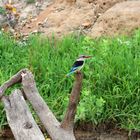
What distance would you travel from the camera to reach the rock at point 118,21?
600cm

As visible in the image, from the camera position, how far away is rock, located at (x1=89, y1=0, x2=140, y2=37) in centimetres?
600

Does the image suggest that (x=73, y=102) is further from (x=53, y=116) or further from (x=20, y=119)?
(x=20, y=119)

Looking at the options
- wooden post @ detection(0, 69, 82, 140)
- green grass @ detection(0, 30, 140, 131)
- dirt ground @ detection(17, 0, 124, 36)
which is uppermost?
wooden post @ detection(0, 69, 82, 140)

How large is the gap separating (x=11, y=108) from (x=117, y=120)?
1.30m

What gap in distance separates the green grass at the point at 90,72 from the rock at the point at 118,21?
245 mm

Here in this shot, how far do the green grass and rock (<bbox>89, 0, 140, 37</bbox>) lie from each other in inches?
9.7

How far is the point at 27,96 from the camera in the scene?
3830 millimetres

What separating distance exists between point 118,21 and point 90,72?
1182mm

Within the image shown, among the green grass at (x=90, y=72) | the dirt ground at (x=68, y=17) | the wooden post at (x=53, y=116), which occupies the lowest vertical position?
the green grass at (x=90, y=72)

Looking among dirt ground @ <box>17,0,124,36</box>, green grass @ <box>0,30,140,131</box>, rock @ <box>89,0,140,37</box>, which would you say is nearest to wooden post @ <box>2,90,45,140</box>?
green grass @ <box>0,30,140,131</box>

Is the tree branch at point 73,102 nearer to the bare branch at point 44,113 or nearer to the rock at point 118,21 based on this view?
the bare branch at point 44,113

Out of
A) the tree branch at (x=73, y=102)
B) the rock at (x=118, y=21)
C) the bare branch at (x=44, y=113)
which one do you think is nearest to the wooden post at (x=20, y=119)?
the bare branch at (x=44, y=113)

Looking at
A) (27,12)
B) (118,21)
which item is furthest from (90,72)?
(27,12)

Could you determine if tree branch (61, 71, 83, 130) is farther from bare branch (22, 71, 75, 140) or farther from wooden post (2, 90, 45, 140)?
wooden post (2, 90, 45, 140)
